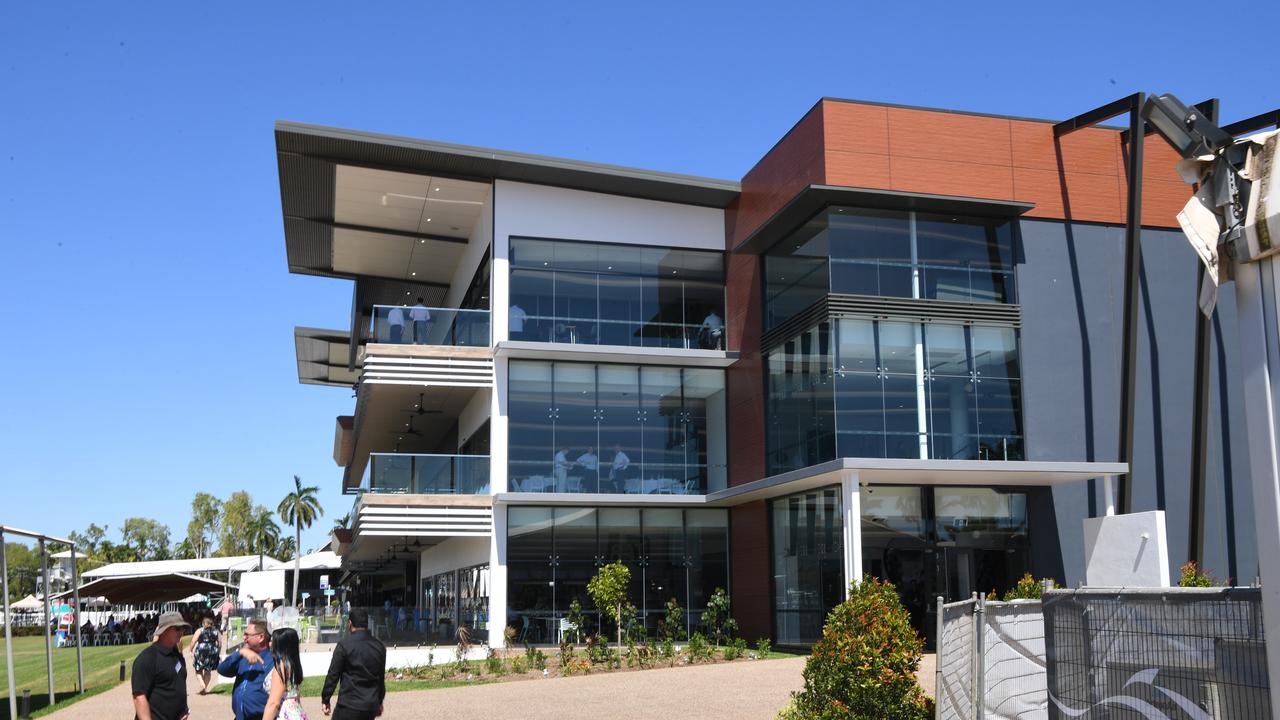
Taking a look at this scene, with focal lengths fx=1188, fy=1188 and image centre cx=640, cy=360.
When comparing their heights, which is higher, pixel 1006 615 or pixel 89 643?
pixel 1006 615

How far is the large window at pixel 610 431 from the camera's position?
2802 centimetres

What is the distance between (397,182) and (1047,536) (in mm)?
16889

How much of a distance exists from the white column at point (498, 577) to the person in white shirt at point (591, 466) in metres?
2.06

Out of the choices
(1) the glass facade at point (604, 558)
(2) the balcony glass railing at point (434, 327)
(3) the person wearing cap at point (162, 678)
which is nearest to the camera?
(3) the person wearing cap at point (162, 678)

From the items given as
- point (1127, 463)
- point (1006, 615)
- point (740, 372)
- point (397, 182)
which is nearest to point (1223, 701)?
point (1006, 615)

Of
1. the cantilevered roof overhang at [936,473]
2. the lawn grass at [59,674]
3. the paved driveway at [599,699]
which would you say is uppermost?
the cantilevered roof overhang at [936,473]

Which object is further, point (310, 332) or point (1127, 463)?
point (310, 332)

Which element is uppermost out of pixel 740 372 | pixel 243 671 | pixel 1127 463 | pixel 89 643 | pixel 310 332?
pixel 310 332

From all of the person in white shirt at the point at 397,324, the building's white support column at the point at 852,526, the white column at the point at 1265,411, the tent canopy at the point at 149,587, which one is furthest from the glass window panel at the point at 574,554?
the white column at the point at 1265,411

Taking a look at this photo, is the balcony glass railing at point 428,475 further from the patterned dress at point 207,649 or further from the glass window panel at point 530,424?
the patterned dress at point 207,649

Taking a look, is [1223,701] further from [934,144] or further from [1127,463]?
[934,144]

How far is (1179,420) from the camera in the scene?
2478 cm

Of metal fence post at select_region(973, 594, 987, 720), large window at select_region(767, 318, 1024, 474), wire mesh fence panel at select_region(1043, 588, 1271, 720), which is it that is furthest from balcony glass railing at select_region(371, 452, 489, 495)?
wire mesh fence panel at select_region(1043, 588, 1271, 720)

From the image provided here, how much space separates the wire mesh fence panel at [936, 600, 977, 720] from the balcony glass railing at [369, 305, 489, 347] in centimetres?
1924
